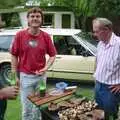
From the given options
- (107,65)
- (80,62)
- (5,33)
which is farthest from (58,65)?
(107,65)

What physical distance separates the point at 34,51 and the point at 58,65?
5.15 meters

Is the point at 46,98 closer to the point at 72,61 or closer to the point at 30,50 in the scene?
the point at 30,50

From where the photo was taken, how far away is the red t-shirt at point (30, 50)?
6.61 m

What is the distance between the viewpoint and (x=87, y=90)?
11367mm

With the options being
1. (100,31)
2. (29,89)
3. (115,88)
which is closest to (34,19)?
(29,89)

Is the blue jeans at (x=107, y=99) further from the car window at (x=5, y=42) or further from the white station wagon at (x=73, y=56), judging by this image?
the car window at (x=5, y=42)

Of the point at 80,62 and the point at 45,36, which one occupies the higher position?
the point at 45,36

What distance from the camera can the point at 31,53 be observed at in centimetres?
662

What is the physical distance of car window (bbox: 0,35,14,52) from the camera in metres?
12.5

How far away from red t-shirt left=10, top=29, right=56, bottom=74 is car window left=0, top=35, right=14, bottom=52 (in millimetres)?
A: 5787

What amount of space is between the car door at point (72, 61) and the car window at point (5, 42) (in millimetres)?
1390

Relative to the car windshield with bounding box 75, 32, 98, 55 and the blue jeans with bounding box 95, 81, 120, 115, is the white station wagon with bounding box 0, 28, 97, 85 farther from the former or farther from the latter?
the blue jeans with bounding box 95, 81, 120, 115

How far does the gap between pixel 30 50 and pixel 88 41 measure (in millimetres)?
5404

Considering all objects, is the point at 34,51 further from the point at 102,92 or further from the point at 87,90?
the point at 87,90
